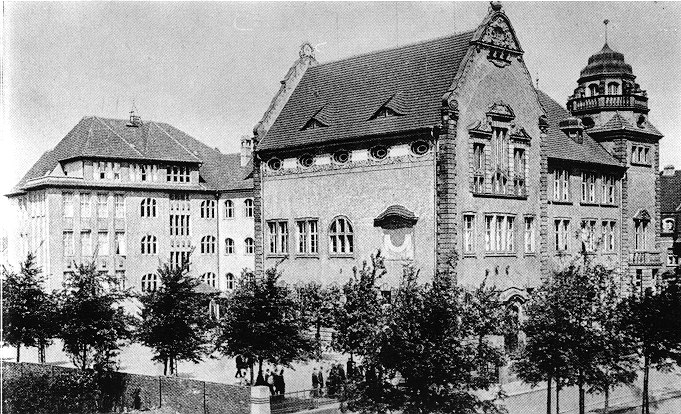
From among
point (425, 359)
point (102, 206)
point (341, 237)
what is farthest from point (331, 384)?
point (102, 206)

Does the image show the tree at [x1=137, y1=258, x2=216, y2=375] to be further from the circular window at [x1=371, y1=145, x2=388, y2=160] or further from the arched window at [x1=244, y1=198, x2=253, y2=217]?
the arched window at [x1=244, y1=198, x2=253, y2=217]

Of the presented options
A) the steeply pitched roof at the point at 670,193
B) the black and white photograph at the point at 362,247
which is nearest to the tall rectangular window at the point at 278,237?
the black and white photograph at the point at 362,247

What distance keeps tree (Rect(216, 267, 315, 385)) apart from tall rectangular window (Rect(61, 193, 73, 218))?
30.6 meters

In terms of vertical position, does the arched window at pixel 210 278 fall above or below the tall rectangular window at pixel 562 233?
below

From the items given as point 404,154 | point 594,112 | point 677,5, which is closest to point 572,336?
point 677,5

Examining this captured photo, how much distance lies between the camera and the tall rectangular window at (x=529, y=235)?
4678 cm

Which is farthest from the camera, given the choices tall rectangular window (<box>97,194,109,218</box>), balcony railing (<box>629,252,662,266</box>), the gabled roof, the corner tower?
tall rectangular window (<box>97,194,109,218</box>)

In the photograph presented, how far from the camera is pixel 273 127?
52.2 meters

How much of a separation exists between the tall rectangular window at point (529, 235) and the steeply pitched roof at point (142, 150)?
28.3m

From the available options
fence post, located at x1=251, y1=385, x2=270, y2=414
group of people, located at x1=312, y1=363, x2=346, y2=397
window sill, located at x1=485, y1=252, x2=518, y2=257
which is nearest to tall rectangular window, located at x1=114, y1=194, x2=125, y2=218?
window sill, located at x1=485, y1=252, x2=518, y2=257

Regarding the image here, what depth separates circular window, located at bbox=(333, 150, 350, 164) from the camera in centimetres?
4662

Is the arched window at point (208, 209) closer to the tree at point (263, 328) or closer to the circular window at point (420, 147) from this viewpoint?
the circular window at point (420, 147)

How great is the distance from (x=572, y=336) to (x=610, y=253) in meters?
26.7

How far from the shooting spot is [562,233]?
170 ft
